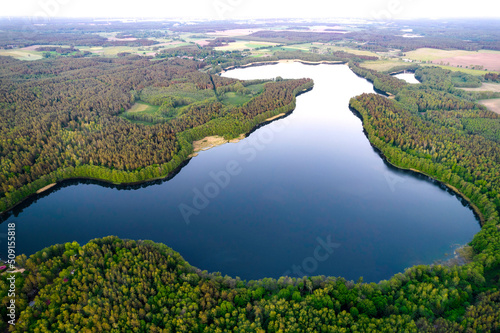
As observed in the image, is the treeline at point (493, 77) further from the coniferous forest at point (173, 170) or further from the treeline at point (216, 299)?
the treeline at point (216, 299)

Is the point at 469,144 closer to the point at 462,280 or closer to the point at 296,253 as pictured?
the point at 462,280

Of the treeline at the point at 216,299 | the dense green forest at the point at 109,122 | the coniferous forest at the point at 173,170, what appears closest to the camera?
the treeline at the point at 216,299

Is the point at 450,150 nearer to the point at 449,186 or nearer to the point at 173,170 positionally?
the point at 449,186

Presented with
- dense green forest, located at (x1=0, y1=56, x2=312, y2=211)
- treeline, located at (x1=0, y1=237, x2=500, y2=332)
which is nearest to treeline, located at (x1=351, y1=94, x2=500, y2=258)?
treeline, located at (x1=0, y1=237, x2=500, y2=332)

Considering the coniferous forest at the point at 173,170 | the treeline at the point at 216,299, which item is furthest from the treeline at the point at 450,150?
the treeline at the point at 216,299

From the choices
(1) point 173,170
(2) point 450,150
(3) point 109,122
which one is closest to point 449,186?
(2) point 450,150

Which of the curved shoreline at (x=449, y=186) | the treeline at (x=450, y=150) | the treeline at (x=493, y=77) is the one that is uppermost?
the treeline at (x=493, y=77)
